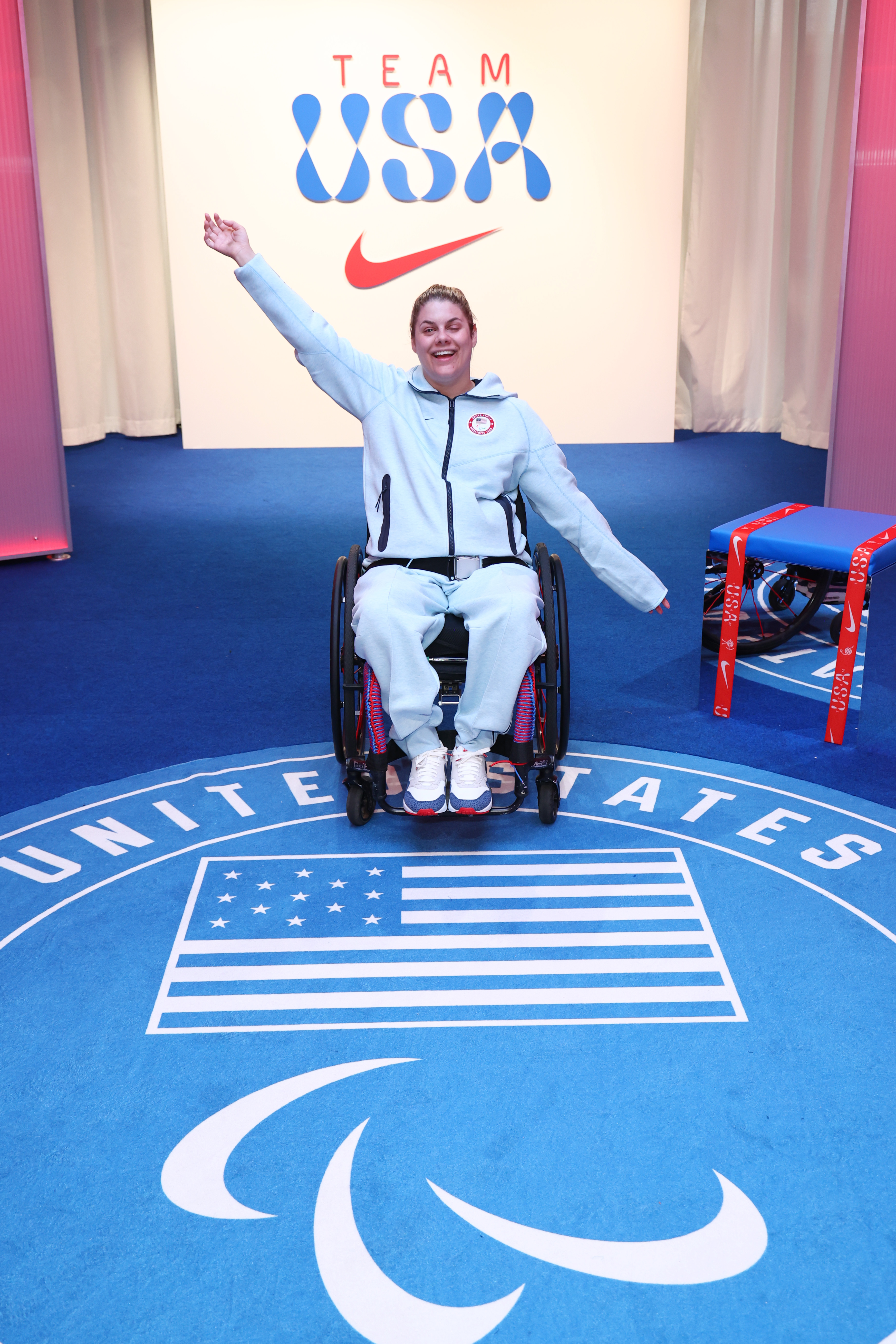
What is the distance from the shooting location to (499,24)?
6.52 meters

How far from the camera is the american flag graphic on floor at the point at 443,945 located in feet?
6.79

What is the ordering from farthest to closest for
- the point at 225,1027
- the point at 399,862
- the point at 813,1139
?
1. the point at 399,862
2. the point at 225,1027
3. the point at 813,1139

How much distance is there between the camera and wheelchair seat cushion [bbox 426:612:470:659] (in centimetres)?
268

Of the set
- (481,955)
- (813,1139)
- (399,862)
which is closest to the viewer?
(813,1139)

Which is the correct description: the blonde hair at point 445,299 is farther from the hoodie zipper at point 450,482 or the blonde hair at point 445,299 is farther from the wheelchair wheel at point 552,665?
the wheelchair wheel at point 552,665

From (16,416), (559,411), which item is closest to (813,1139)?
(16,416)

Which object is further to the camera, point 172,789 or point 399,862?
point 172,789

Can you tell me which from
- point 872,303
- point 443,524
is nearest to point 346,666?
point 443,524

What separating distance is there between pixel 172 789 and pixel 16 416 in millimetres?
2365

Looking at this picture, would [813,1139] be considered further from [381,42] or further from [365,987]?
[381,42]

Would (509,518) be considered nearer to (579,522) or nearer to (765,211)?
(579,522)

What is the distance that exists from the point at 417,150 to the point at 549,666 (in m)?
4.91

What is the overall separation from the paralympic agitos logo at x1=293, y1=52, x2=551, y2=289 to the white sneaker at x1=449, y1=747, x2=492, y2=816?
189 inches

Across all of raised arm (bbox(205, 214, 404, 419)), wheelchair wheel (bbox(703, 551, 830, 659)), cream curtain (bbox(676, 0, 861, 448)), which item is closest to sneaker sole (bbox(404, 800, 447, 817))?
raised arm (bbox(205, 214, 404, 419))
